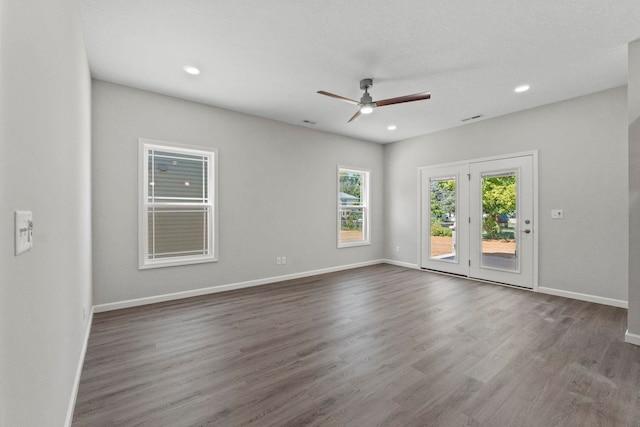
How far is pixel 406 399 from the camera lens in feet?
6.39

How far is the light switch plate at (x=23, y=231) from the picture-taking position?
89cm

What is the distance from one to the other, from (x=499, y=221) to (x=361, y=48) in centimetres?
378

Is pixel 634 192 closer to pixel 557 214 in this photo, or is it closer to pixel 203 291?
pixel 557 214

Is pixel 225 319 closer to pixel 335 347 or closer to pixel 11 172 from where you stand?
pixel 335 347

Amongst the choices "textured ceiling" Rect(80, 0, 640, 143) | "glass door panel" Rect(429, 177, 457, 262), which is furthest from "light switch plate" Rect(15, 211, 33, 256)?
"glass door panel" Rect(429, 177, 457, 262)

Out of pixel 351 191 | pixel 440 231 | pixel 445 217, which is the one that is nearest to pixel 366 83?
pixel 351 191

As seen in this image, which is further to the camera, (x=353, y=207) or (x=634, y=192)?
(x=353, y=207)

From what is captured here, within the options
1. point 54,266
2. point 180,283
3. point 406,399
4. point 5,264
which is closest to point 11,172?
point 5,264

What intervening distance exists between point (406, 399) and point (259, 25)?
10.5 feet

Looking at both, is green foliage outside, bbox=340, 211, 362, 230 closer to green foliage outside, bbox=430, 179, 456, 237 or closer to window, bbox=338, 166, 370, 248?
window, bbox=338, 166, 370, 248

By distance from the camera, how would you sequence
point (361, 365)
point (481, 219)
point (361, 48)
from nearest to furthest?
point (361, 365) → point (361, 48) → point (481, 219)

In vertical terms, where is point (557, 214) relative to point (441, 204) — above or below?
below

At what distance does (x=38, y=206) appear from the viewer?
45.9 inches

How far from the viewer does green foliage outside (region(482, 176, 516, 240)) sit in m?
4.80
